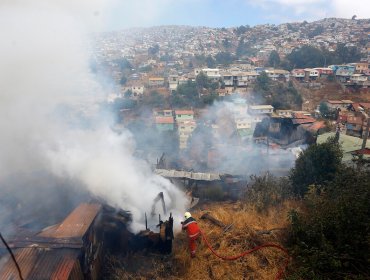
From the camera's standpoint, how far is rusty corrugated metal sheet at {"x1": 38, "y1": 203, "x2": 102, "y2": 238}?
215 inches

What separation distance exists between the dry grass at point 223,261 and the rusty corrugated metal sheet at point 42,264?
1.20 metres

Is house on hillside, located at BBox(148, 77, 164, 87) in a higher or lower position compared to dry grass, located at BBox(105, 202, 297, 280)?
lower

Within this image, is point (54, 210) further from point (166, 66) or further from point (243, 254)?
point (166, 66)

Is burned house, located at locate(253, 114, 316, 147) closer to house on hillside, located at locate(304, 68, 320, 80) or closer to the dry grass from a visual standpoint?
the dry grass

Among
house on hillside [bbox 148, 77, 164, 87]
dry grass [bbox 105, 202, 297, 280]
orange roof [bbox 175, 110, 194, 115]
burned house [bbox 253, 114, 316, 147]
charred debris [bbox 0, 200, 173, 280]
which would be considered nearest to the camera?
charred debris [bbox 0, 200, 173, 280]

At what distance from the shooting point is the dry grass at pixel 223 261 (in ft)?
19.4

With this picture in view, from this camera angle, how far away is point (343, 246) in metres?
5.27

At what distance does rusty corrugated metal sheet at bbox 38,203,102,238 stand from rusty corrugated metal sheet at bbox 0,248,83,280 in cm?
34

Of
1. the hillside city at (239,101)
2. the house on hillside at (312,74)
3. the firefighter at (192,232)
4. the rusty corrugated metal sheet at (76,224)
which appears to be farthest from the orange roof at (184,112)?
the firefighter at (192,232)

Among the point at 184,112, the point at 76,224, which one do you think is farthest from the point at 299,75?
the point at 76,224

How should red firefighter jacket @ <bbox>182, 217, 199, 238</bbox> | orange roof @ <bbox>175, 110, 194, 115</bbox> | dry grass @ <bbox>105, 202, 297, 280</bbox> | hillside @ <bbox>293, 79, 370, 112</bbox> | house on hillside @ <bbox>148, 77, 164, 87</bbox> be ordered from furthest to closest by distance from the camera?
house on hillside @ <bbox>148, 77, 164, 87</bbox>
hillside @ <bbox>293, 79, 370, 112</bbox>
orange roof @ <bbox>175, 110, 194, 115</bbox>
red firefighter jacket @ <bbox>182, 217, 199, 238</bbox>
dry grass @ <bbox>105, 202, 297, 280</bbox>

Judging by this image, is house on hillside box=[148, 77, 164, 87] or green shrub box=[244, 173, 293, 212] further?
house on hillside box=[148, 77, 164, 87]

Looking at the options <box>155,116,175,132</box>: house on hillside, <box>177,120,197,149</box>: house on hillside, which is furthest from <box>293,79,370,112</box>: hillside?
<box>155,116,175,132</box>: house on hillside

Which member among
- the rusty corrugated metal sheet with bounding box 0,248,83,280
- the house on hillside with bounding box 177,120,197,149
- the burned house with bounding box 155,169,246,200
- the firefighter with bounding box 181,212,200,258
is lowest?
the house on hillside with bounding box 177,120,197,149
